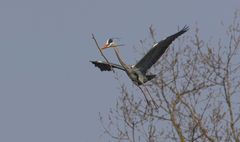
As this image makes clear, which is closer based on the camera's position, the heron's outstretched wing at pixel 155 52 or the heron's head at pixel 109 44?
the heron's head at pixel 109 44

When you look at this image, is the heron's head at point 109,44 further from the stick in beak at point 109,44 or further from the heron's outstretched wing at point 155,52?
the heron's outstretched wing at point 155,52

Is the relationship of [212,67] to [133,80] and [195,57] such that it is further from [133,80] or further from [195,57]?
[133,80]

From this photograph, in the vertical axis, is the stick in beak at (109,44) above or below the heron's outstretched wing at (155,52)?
below

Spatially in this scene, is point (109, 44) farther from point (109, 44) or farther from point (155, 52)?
point (155, 52)

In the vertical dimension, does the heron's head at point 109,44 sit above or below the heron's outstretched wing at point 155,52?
below

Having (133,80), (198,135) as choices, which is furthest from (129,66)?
(198,135)

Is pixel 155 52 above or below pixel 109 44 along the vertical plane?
above

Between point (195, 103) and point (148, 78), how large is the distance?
3734mm

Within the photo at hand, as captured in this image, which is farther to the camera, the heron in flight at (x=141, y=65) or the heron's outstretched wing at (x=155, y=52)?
the heron's outstretched wing at (x=155, y=52)

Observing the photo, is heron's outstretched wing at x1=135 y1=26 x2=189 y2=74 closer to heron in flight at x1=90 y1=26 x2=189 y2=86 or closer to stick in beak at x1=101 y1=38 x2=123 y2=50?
heron in flight at x1=90 y1=26 x2=189 y2=86

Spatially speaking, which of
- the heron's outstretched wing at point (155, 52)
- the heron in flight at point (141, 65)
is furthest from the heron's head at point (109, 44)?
the heron's outstretched wing at point (155, 52)

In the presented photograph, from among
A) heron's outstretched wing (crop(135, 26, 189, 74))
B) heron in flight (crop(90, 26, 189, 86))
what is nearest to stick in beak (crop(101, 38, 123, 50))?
heron in flight (crop(90, 26, 189, 86))

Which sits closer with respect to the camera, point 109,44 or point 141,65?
point 109,44

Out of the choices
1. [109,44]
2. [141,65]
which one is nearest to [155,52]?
[141,65]
